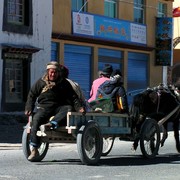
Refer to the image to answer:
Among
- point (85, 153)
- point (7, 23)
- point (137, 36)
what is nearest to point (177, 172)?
point (85, 153)

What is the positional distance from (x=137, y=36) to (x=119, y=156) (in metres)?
16.8

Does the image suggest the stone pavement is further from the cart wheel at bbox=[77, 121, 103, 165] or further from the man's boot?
the cart wheel at bbox=[77, 121, 103, 165]

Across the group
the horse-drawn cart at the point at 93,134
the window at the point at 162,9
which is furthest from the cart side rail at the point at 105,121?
the window at the point at 162,9

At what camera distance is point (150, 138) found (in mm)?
11438

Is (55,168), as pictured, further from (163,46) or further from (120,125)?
(163,46)

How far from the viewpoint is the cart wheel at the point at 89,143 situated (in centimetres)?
979

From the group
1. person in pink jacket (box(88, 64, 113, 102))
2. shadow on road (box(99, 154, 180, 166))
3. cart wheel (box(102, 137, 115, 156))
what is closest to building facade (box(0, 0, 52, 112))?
cart wheel (box(102, 137, 115, 156))

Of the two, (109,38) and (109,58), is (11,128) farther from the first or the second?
(109,58)

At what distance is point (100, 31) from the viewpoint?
85.5 ft

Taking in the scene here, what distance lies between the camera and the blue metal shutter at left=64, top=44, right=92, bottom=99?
24797mm

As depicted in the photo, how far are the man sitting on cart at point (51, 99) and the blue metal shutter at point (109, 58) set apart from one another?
16.2 meters

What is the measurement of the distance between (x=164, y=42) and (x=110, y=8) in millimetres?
4076

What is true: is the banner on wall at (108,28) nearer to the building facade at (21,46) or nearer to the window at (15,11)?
the building facade at (21,46)

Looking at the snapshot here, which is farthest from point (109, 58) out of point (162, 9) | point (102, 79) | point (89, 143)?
point (89, 143)
